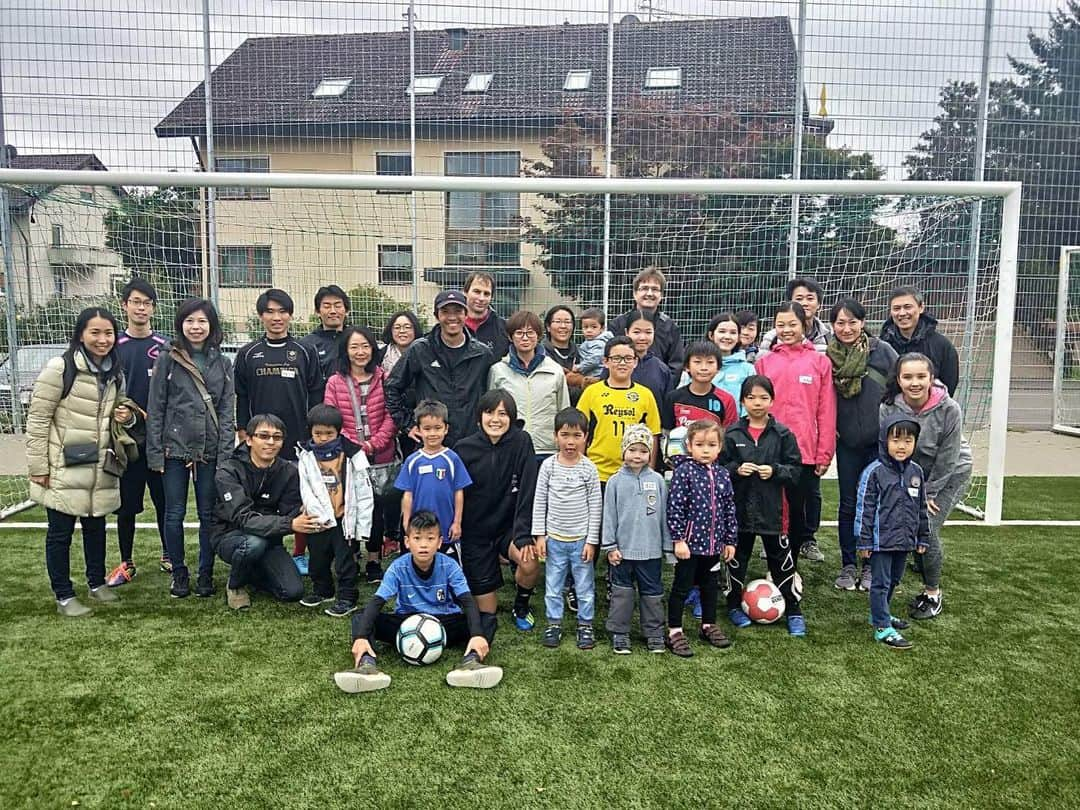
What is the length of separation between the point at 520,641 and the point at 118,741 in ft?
5.86

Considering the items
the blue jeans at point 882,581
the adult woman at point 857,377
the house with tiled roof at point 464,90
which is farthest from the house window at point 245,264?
the blue jeans at point 882,581

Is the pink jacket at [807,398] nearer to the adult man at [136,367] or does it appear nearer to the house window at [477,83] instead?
the adult man at [136,367]

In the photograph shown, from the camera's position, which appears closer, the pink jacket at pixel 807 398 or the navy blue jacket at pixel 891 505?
the navy blue jacket at pixel 891 505

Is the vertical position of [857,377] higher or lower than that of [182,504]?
higher

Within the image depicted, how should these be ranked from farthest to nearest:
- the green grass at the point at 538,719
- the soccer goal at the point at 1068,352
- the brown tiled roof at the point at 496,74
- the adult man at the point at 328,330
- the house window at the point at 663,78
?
the soccer goal at the point at 1068,352 → the house window at the point at 663,78 → the brown tiled roof at the point at 496,74 → the adult man at the point at 328,330 → the green grass at the point at 538,719

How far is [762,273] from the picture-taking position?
6.56 meters

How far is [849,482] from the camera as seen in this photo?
4.75 meters

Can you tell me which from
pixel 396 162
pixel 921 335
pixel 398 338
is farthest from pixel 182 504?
pixel 396 162

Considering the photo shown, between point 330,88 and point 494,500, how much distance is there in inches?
223

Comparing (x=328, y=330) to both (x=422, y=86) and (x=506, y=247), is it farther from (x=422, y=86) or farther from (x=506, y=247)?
(x=422, y=86)

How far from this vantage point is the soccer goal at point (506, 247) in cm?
550

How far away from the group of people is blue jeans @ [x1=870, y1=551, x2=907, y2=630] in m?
0.01

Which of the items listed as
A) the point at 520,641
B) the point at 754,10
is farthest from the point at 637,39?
the point at 520,641

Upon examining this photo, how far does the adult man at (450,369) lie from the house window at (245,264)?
2070mm
